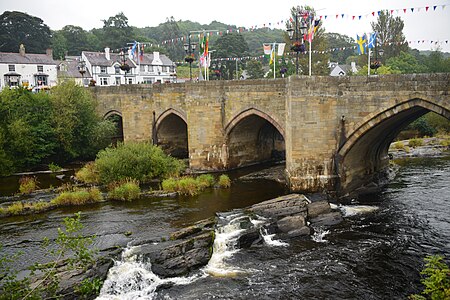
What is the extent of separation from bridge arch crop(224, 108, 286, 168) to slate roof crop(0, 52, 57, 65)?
36744 mm

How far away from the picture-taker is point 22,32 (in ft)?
226

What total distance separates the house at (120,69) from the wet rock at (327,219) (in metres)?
41.8

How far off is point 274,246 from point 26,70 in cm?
4868

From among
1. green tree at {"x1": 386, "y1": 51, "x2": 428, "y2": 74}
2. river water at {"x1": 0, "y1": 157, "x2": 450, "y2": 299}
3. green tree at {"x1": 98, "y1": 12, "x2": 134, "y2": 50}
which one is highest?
green tree at {"x1": 98, "y1": 12, "x2": 134, "y2": 50}

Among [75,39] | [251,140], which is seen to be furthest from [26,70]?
[251,140]

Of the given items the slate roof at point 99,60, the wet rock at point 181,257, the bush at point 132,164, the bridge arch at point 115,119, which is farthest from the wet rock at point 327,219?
the slate roof at point 99,60

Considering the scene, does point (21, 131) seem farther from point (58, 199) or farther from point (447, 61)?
point (447, 61)

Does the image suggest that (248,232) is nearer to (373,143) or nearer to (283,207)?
(283,207)

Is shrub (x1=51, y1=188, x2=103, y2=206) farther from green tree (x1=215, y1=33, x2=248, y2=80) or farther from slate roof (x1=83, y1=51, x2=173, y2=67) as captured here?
green tree (x1=215, y1=33, x2=248, y2=80)

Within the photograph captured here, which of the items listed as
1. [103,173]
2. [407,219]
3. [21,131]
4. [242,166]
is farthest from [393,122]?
[21,131]

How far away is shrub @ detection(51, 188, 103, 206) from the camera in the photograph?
22672 mm

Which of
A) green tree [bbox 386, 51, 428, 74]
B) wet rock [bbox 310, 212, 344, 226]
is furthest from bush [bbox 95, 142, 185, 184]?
green tree [bbox 386, 51, 428, 74]

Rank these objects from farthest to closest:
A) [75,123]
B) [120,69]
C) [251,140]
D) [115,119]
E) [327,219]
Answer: [120,69]
[115,119]
[75,123]
[251,140]
[327,219]

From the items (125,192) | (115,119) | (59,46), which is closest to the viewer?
(125,192)
